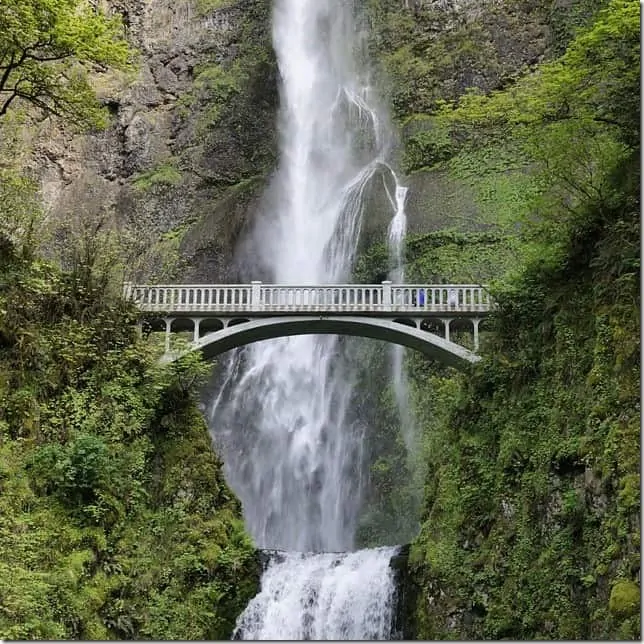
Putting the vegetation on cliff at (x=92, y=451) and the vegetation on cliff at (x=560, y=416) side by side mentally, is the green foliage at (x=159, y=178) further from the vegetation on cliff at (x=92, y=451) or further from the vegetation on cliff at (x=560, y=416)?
the vegetation on cliff at (x=560, y=416)

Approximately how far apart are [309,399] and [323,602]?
1180 centimetres

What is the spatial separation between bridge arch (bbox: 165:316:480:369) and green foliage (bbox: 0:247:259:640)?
179 centimetres

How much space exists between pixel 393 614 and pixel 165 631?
445cm

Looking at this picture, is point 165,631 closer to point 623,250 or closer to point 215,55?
point 623,250

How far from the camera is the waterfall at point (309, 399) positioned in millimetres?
15805

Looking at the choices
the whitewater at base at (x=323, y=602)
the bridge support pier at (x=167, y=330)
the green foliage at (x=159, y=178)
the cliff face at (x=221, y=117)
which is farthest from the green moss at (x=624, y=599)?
the green foliage at (x=159, y=178)

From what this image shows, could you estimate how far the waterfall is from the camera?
51.9 feet

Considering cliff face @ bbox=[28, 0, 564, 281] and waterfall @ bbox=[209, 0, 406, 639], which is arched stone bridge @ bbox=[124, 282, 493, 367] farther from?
cliff face @ bbox=[28, 0, 564, 281]

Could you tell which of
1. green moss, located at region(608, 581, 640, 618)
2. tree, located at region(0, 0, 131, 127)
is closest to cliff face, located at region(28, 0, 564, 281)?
tree, located at region(0, 0, 131, 127)

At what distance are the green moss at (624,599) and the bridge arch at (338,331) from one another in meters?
9.19

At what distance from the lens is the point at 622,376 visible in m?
10.5

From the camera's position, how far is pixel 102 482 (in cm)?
1356

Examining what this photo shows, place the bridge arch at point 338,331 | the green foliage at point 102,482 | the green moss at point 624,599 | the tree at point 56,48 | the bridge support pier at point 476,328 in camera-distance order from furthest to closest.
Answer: the bridge arch at point 338,331
the bridge support pier at point 476,328
the tree at point 56,48
the green foliage at point 102,482
the green moss at point 624,599

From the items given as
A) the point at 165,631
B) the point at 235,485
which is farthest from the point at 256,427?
the point at 165,631
